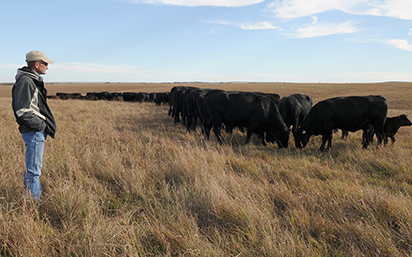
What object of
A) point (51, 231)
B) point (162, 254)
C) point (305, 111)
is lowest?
point (162, 254)

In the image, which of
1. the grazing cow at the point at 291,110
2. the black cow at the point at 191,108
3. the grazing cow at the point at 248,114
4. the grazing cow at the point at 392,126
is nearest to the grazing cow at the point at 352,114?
the grazing cow at the point at 392,126

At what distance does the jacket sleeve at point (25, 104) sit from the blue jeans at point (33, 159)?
0.17 metres

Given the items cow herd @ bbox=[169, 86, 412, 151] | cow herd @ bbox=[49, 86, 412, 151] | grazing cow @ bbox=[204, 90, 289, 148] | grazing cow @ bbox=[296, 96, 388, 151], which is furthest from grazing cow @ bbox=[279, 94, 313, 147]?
grazing cow @ bbox=[296, 96, 388, 151]

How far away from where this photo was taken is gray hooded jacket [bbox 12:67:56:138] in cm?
302

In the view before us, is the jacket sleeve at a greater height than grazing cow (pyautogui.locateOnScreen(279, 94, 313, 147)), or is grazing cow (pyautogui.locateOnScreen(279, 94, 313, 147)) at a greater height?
the jacket sleeve

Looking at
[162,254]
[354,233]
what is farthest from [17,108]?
[354,233]

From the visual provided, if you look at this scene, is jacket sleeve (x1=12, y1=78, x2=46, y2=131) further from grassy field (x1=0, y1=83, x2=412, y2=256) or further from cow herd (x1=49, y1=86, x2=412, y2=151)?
cow herd (x1=49, y1=86, x2=412, y2=151)

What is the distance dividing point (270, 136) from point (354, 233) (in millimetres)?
6070

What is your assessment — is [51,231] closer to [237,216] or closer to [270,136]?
[237,216]

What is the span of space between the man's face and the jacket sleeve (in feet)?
0.88

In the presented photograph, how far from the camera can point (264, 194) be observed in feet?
12.4

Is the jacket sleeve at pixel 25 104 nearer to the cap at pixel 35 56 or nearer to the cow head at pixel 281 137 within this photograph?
the cap at pixel 35 56

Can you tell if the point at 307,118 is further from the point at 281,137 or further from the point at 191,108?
the point at 191,108

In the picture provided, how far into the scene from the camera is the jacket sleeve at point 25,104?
301cm
